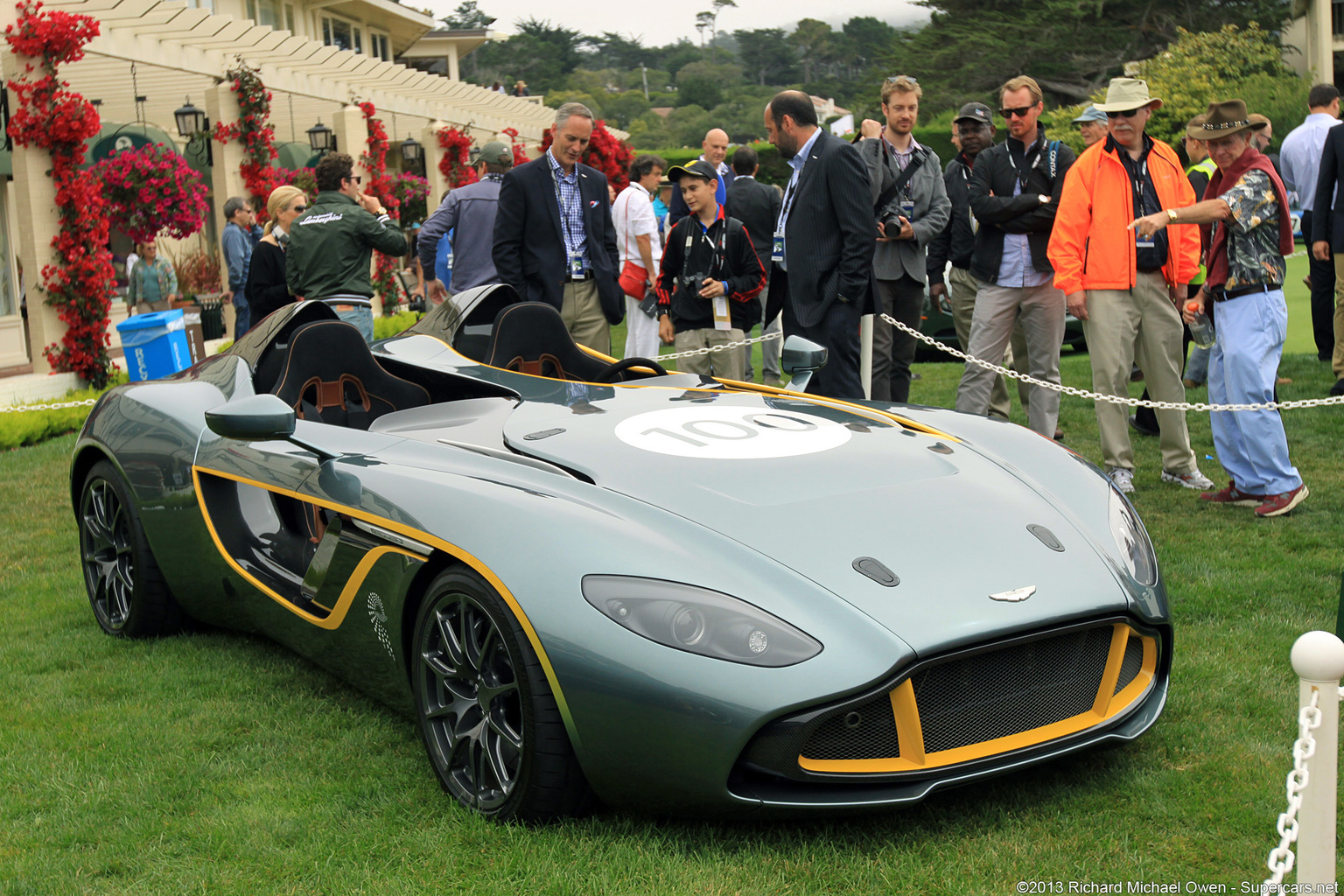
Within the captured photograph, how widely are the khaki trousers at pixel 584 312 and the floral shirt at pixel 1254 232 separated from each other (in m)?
3.71

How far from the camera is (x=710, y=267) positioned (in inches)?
331

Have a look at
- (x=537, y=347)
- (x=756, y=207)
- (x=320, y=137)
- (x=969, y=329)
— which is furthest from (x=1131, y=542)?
(x=320, y=137)

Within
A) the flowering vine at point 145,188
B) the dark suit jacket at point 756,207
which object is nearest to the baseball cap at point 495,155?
the dark suit jacket at point 756,207

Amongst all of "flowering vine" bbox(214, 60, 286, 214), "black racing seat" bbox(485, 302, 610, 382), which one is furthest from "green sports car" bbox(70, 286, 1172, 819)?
"flowering vine" bbox(214, 60, 286, 214)

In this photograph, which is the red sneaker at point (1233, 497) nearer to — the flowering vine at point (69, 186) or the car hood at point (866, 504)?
the car hood at point (866, 504)

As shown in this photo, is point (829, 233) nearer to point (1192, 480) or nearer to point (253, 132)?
point (1192, 480)

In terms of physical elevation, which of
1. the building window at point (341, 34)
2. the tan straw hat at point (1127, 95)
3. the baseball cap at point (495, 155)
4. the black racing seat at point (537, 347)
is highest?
the building window at point (341, 34)

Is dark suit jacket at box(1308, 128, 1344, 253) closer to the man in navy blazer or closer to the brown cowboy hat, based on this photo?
the brown cowboy hat

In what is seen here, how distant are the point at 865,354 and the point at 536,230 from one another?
7.08 feet

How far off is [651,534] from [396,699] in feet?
3.52

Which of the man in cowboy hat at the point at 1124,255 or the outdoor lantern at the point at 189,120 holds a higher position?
the outdoor lantern at the point at 189,120

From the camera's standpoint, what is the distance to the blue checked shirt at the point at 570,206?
770 centimetres

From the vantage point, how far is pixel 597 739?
281 centimetres

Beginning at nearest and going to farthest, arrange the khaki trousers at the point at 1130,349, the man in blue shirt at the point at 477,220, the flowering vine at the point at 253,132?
the khaki trousers at the point at 1130,349
the man in blue shirt at the point at 477,220
the flowering vine at the point at 253,132
